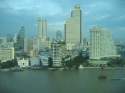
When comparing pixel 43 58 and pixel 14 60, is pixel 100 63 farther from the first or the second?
pixel 14 60

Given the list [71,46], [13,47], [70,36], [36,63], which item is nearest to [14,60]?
[36,63]

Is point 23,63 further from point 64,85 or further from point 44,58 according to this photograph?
point 64,85

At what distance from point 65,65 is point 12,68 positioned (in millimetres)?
2366

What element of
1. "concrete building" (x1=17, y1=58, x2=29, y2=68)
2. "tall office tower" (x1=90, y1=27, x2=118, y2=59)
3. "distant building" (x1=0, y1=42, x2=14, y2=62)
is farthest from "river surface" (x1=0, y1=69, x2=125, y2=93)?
"tall office tower" (x1=90, y1=27, x2=118, y2=59)

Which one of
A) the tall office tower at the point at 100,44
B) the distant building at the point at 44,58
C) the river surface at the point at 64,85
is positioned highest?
the tall office tower at the point at 100,44

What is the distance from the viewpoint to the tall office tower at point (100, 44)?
21.2 m

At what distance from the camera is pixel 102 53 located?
2150cm

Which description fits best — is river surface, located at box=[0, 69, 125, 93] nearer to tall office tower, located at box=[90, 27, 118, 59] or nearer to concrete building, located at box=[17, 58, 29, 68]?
concrete building, located at box=[17, 58, 29, 68]

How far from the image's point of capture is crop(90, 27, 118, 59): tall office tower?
69.6 feet

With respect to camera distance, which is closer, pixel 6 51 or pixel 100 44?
pixel 6 51

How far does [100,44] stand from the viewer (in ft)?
71.5

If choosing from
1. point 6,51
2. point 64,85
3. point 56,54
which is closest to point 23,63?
point 56,54

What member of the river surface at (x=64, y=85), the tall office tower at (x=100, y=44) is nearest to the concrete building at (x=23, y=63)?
the tall office tower at (x=100, y=44)

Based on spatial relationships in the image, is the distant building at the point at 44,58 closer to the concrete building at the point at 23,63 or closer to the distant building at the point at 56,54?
the distant building at the point at 56,54
